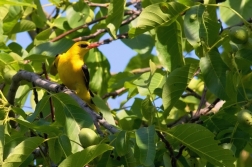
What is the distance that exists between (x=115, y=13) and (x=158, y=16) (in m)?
0.35

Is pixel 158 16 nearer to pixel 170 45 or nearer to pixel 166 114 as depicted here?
pixel 170 45

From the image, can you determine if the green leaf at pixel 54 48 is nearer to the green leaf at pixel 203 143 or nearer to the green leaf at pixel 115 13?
the green leaf at pixel 115 13

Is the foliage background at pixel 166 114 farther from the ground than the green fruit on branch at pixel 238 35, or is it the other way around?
the green fruit on branch at pixel 238 35

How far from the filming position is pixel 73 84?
217 inches

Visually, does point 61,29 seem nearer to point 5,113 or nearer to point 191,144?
point 5,113

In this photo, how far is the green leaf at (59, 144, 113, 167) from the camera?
8.22 ft

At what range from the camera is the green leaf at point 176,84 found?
2980mm

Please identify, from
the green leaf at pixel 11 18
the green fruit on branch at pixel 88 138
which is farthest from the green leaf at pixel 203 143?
the green leaf at pixel 11 18

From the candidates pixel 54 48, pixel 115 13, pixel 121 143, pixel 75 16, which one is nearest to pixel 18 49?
pixel 75 16

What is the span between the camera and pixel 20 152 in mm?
2670

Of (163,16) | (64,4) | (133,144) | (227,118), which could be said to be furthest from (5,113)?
(64,4)

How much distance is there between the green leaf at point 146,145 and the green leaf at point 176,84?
37cm

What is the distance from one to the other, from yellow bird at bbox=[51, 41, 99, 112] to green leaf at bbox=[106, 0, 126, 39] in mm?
1949

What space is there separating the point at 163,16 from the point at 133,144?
0.66 m
